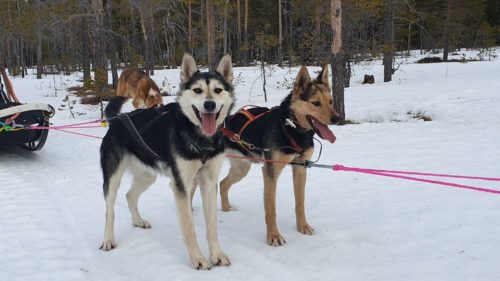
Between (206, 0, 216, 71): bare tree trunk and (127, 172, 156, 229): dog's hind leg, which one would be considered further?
(206, 0, 216, 71): bare tree trunk

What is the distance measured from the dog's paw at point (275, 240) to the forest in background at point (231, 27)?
668 centimetres

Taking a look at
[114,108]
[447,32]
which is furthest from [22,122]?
[447,32]

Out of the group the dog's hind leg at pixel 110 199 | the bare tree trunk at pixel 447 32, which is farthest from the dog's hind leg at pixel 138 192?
the bare tree trunk at pixel 447 32

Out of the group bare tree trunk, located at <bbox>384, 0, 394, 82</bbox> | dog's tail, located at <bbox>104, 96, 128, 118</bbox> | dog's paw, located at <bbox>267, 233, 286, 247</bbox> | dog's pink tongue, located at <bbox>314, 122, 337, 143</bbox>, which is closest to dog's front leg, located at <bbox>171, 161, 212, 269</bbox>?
dog's paw, located at <bbox>267, 233, 286, 247</bbox>

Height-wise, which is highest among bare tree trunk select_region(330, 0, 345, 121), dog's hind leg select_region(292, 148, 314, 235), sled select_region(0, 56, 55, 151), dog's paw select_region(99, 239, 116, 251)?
bare tree trunk select_region(330, 0, 345, 121)

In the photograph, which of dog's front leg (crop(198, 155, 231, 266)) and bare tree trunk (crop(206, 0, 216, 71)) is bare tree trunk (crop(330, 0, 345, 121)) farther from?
bare tree trunk (crop(206, 0, 216, 71))

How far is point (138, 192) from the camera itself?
382 centimetres

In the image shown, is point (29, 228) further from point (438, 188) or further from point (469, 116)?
point (469, 116)

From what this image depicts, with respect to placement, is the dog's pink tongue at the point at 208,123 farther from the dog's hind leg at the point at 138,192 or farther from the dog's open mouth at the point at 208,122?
the dog's hind leg at the point at 138,192

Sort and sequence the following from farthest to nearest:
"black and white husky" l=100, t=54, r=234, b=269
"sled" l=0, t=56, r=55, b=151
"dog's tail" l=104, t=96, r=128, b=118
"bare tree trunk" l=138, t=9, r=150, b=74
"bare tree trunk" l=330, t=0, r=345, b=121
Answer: "bare tree trunk" l=138, t=9, r=150, b=74 < "bare tree trunk" l=330, t=0, r=345, b=121 < "sled" l=0, t=56, r=55, b=151 < "dog's tail" l=104, t=96, r=128, b=118 < "black and white husky" l=100, t=54, r=234, b=269

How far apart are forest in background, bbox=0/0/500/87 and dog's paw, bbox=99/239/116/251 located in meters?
7.18

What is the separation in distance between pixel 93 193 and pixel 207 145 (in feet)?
8.74

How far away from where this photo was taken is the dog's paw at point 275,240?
3.39 m

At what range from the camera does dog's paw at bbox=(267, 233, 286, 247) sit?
11.1 ft
